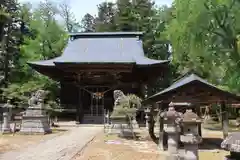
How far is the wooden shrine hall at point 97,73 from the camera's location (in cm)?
2467

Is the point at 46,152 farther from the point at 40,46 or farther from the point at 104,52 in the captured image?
the point at 40,46

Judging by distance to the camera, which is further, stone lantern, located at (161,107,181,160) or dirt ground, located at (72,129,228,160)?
dirt ground, located at (72,129,228,160)

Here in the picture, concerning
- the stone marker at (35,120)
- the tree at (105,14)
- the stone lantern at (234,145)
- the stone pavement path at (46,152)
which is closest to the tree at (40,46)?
the stone marker at (35,120)

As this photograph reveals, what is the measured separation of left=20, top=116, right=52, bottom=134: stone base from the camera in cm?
1630

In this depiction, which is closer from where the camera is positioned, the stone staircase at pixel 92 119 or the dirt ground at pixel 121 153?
the dirt ground at pixel 121 153

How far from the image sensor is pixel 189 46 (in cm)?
2258

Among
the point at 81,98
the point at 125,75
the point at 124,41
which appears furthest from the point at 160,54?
the point at 81,98

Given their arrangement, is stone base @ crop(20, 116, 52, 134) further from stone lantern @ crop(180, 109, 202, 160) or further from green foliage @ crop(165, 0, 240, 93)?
green foliage @ crop(165, 0, 240, 93)

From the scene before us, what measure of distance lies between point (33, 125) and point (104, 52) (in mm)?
13270

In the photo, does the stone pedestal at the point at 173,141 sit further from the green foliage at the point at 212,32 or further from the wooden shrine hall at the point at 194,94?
the green foliage at the point at 212,32

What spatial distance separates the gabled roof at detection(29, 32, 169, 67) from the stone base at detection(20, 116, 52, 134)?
760cm

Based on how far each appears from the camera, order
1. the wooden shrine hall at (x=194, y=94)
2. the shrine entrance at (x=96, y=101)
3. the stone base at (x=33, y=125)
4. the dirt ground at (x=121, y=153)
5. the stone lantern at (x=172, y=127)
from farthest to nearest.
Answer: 1. the shrine entrance at (x=96, y=101)
2. the stone base at (x=33, y=125)
3. the wooden shrine hall at (x=194, y=94)
4. the dirt ground at (x=121, y=153)
5. the stone lantern at (x=172, y=127)

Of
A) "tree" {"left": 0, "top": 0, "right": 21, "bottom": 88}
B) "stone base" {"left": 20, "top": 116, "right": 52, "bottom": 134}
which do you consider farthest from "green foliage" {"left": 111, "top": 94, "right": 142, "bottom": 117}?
"tree" {"left": 0, "top": 0, "right": 21, "bottom": 88}

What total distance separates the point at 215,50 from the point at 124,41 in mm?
12017
